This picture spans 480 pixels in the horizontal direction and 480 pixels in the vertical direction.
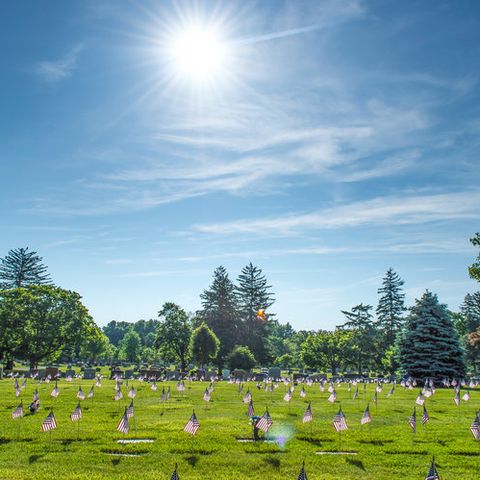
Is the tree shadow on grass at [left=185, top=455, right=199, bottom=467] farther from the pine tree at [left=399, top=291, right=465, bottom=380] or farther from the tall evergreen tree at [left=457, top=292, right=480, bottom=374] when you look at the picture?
the tall evergreen tree at [left=457, top=292, right=480, bottom=374]

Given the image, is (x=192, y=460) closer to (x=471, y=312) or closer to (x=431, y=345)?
(x=431, y=345)

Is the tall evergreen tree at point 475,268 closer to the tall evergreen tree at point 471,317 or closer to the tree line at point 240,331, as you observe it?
the tree line at point 240,331

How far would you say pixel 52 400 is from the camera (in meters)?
25.2

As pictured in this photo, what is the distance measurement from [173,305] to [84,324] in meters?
17.8

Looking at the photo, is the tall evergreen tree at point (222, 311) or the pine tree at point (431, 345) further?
the tall evergreen tree at point (222, 311)

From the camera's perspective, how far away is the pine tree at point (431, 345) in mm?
47750

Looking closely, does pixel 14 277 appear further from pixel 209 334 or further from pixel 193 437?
pixel 193 437

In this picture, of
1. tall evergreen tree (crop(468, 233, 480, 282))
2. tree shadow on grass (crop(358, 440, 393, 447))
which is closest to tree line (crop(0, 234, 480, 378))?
tall evergreen tree (crop(468, 233, 480, 282))

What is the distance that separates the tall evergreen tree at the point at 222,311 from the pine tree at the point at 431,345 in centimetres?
3751

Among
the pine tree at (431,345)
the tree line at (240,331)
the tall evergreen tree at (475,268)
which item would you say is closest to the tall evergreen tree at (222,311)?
the tree line at (240,331)

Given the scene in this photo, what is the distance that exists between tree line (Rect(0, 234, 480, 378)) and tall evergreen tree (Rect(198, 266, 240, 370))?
0.61 feet

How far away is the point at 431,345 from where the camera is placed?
157 feet

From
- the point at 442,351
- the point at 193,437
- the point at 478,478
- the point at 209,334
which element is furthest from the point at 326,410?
the point at 209,334

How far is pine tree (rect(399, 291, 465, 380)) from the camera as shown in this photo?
47750 millimetres
